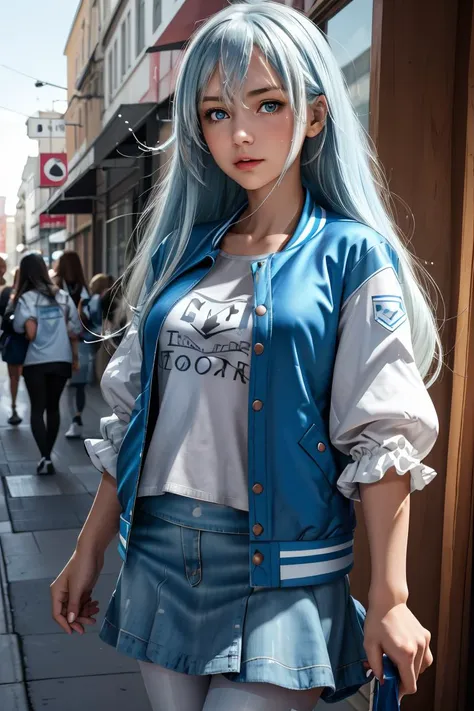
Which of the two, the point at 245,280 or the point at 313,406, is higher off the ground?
the point at 245,280

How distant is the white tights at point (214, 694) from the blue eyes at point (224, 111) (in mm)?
981

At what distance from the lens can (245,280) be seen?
70.6 inches

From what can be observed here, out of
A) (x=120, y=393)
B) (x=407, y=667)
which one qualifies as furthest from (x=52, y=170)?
(x=407, y=667)

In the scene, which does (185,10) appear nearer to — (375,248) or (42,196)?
(375,248)

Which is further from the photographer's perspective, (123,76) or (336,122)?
(123,76)

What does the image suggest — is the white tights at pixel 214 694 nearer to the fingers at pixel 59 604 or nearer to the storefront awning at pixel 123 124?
the fingers at pixel 59 604

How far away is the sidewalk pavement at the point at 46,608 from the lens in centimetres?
358

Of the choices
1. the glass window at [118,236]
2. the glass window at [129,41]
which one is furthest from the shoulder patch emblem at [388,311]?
the glass window at [129,41]

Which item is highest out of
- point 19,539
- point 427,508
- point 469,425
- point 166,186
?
point 166,186

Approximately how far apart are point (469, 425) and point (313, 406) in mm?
1345

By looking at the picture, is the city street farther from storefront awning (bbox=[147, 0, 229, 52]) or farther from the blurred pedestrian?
storefront awning (bbox=[147, 0, 229, 52])

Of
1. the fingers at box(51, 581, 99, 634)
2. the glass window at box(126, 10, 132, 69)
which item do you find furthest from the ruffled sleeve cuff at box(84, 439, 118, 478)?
the glass window at box(126, 10, 132, 69)

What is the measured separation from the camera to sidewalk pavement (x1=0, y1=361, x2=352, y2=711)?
3.58 metres

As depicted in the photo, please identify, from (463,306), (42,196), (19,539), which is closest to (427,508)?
(463,306)
